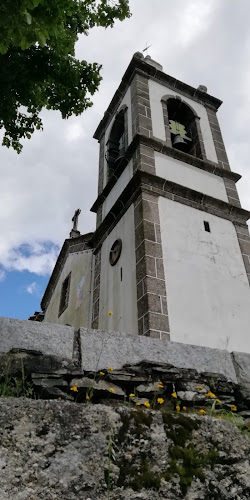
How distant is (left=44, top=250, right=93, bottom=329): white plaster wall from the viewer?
9664 mm

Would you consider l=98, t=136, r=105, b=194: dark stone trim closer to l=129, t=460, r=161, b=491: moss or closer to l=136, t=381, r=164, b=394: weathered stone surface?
l=136, t=381, r=164, b=394: weathered stone surface

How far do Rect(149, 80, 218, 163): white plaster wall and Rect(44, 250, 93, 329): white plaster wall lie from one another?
331cm

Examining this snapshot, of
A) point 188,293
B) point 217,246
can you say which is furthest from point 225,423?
point 217,246

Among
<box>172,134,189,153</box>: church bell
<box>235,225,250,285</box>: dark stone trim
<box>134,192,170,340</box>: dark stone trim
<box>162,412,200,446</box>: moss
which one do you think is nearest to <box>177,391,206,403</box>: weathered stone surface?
<box>162,412,200,446</box>: moss

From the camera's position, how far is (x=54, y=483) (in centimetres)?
170

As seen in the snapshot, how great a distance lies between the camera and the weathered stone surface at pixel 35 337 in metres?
2.69

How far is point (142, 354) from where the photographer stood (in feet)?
9.57

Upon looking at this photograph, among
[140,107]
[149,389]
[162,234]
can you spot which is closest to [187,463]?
[149,389]

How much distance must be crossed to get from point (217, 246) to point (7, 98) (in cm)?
498

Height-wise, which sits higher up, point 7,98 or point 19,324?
point 7,98

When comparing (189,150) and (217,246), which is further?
(189,150)

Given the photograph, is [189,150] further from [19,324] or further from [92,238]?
[19,324]

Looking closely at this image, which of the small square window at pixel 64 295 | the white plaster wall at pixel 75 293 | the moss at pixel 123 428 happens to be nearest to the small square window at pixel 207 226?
the white plaster wall at pixel 75 293

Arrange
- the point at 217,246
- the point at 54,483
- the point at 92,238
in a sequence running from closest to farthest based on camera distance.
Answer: the point at 54,483 → the point at 217,246 → the point at 92,238
